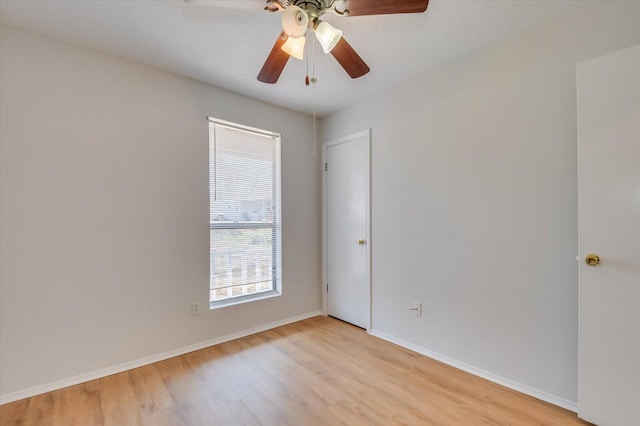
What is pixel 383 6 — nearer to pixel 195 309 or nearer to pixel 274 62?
pixel 274 62

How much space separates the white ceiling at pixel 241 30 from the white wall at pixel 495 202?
0.80 ft

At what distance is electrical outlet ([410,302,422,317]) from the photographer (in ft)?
8.72

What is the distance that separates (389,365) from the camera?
2410 millimetres

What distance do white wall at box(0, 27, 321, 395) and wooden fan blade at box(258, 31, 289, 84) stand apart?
1.14m

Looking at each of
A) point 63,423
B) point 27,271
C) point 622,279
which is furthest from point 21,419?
point 622,279

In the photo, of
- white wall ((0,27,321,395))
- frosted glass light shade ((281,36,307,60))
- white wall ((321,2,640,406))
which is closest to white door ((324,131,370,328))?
white wall ((321,2,640,406))

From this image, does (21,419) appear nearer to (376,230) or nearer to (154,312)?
(154,312)

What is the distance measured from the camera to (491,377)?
219 cm

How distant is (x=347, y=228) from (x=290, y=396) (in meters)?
1.84

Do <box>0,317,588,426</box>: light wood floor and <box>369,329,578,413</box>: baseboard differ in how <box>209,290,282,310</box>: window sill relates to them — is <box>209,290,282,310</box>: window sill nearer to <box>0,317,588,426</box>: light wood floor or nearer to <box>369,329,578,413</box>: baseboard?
<box>0,317,588,426</box>: light wood floor

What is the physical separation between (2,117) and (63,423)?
1.95 metres

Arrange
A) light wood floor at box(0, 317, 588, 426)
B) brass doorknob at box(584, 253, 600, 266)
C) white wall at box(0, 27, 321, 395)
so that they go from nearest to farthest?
brass doorknob at box(584, 253, 600, 266) < light wood floor at box(0, 317, 588, 426) < white wall at box(0, 27, 321, 395)

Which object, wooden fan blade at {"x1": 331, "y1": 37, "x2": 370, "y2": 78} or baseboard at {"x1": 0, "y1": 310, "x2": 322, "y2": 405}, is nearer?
wooden fan blade at {"x1": 331, "y1": 37, "x2": 370, "y2": 78}


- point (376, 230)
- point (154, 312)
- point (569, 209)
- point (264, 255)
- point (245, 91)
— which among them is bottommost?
point (154, 312)
